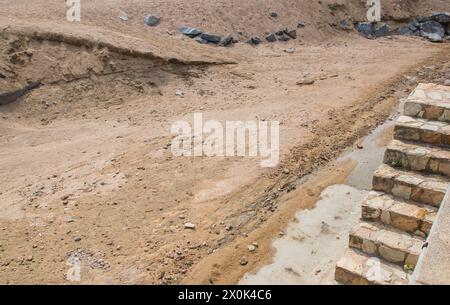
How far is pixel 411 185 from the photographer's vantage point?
4785 mm

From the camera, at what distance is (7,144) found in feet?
24.6

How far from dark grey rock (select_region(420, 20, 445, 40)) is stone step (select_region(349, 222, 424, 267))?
386 inches

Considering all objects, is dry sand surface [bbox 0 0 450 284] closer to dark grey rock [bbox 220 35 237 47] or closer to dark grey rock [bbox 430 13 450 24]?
dark grey rock [bbox 220 35 237 47]

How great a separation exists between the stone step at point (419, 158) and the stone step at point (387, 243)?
2.67 feet

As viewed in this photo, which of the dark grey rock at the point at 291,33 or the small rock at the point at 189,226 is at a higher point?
the dark grey rock at the point at 291,33

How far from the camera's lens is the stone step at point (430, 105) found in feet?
17.6

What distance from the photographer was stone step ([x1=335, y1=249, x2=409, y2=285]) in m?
4.19

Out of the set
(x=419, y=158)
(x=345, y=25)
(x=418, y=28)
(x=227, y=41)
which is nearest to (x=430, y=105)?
(x=419, y=158)

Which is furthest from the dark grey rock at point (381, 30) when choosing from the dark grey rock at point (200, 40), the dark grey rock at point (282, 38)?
the dark grey rock at point (200, 40)

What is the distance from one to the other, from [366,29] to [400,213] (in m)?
9.48

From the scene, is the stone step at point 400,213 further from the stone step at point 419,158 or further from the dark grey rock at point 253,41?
the dark grey rock at point 253,41
